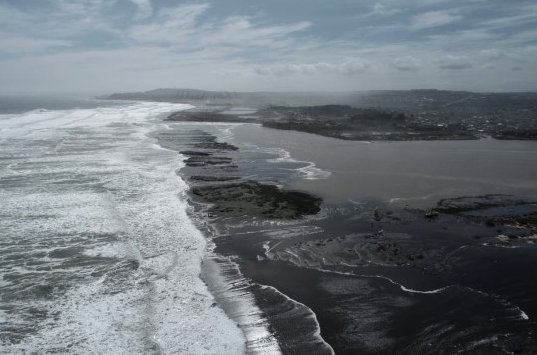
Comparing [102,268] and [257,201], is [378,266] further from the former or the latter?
[102,268]

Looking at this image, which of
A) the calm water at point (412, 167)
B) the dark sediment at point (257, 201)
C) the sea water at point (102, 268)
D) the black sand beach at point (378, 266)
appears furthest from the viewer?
the calm water at point (412, 167)

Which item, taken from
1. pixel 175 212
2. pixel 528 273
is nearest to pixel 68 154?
pixel 175 212

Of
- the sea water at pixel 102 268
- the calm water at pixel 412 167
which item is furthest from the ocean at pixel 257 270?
the calm water at pixel 412 167

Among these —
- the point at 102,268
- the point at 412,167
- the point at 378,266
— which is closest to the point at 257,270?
the point at 378,266

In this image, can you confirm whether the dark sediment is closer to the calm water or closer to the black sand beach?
the black sand beach

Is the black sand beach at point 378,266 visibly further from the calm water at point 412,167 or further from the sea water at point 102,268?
the calm water at point 412,167

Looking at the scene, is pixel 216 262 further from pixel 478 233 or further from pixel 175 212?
pixel 478 233
